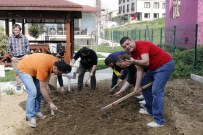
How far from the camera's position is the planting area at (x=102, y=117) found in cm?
537

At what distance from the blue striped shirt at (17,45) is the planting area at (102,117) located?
3.65 ft

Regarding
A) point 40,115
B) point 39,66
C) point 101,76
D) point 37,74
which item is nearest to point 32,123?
point 40,115

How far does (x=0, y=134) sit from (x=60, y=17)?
8.44 meters

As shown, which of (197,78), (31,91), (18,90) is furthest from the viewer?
(197,78)

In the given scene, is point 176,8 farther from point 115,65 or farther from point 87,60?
point 115,65

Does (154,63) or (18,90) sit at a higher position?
(154,63)

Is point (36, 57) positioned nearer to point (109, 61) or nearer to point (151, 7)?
point (109, 61)

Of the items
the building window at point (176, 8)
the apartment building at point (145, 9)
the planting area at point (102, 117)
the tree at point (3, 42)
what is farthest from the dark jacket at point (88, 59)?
the apartment building at point (145, 9)

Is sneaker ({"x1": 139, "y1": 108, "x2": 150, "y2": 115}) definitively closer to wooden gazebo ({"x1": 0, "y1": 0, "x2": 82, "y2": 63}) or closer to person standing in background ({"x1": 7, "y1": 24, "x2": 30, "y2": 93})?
person standing in background ({"x1": 7, "y1": 24, "x2": 30, "y2": 93})

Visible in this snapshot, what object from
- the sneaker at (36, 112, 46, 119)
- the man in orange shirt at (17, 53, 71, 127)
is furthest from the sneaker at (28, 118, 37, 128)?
the sneaker at (36, 112, 46, 119)

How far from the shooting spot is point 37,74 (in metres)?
5.16

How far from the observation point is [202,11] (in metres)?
16.4

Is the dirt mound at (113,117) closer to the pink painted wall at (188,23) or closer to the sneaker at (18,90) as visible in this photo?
the sneaker at (18,90)

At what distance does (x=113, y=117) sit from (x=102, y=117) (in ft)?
0.66
